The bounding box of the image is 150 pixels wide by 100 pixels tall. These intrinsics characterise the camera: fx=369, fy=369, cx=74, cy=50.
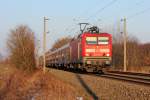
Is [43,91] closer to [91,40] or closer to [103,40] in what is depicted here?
[91,40]

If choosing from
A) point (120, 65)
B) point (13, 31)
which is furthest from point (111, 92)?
point (13, 31)

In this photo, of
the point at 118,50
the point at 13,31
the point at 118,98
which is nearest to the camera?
the point at 118,98

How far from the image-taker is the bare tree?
66062mm

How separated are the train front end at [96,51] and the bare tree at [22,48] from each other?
32.4m

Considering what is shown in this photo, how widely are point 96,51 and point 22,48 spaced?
3650cm

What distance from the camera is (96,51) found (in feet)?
110

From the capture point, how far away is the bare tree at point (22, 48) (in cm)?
6606

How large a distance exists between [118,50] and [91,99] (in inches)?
1696

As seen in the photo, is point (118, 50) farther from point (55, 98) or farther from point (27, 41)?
point (55, 98)

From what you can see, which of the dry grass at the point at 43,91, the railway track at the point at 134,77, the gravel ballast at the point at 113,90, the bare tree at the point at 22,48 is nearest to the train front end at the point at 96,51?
the dry grass at the point at 43,91

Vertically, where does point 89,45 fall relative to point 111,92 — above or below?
above

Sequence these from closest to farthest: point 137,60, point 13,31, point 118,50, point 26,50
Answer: point 137,60, point 118,50, point 26,50, point 13,31

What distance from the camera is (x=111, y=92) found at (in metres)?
16.4

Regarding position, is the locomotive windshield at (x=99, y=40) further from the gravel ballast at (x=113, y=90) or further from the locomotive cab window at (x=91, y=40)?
the gravel ballast at (x=113, y=90)
